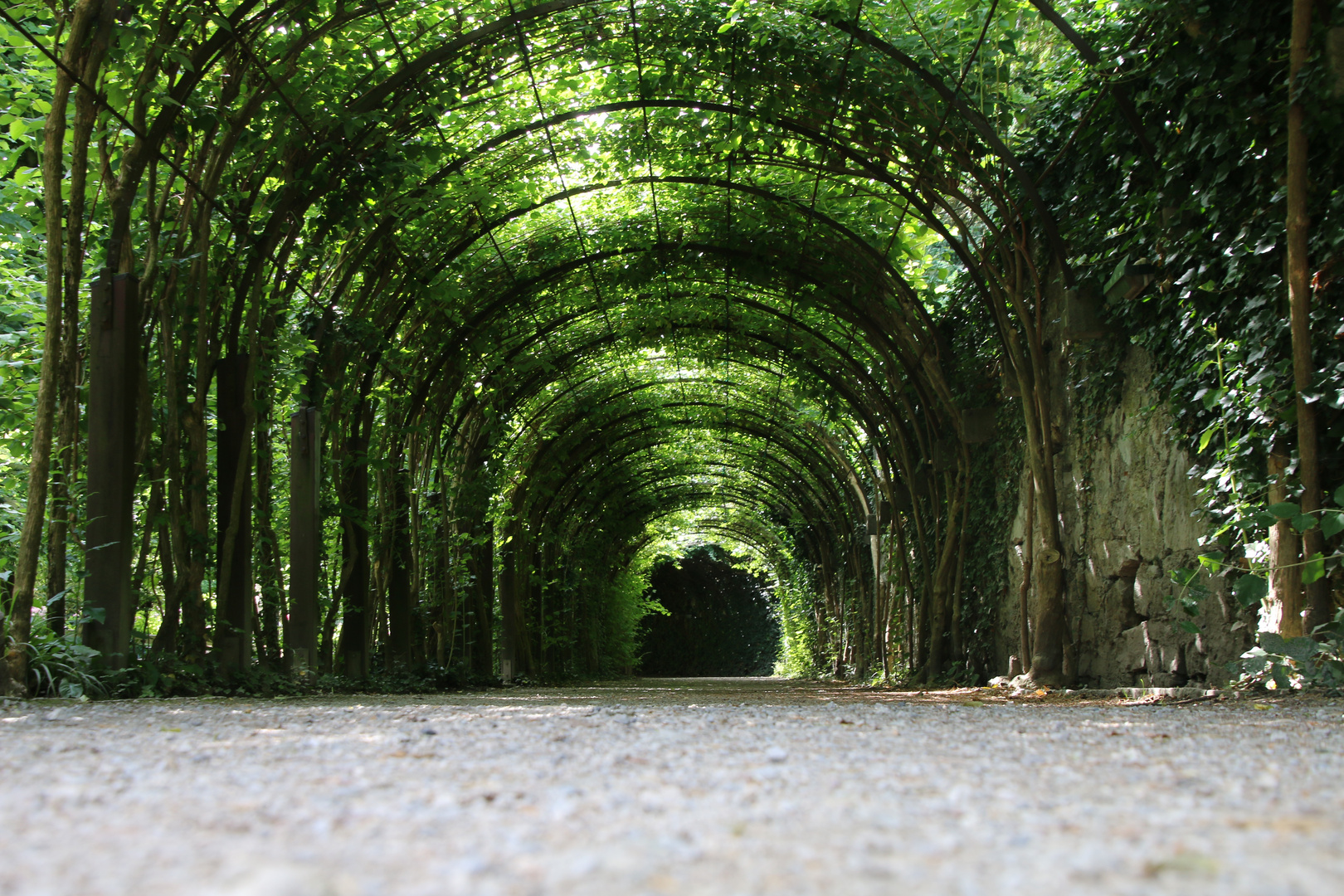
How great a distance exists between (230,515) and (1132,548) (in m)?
4.73

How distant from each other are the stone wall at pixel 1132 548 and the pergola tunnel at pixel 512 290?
1.8 inches

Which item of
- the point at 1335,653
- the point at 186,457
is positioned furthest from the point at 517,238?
the point at 1335,653

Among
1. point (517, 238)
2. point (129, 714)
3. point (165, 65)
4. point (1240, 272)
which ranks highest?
point (517, 238)

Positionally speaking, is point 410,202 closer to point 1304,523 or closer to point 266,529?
point 266,529

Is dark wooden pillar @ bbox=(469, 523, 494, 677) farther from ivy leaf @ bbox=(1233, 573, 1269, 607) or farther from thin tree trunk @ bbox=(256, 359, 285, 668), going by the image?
ivy leaf @ bbox=(1233, 573, 1269, 607)

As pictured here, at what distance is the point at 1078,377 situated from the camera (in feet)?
19.7

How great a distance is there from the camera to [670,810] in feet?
5.12

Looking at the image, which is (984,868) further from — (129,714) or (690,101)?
(690,101)

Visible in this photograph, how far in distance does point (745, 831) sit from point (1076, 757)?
1137mm

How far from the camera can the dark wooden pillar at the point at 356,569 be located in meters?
7.21

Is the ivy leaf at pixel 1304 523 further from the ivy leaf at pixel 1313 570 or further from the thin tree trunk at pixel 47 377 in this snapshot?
the thin tree trunk at pixel 47 377

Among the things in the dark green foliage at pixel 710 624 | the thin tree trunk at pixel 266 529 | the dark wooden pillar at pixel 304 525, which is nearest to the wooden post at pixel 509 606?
the dark wooden pillar at pixel 304 525

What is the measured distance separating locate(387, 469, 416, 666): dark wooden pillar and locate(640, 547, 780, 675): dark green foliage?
18.7m

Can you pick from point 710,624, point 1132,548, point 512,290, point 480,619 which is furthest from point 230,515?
point 710,624
